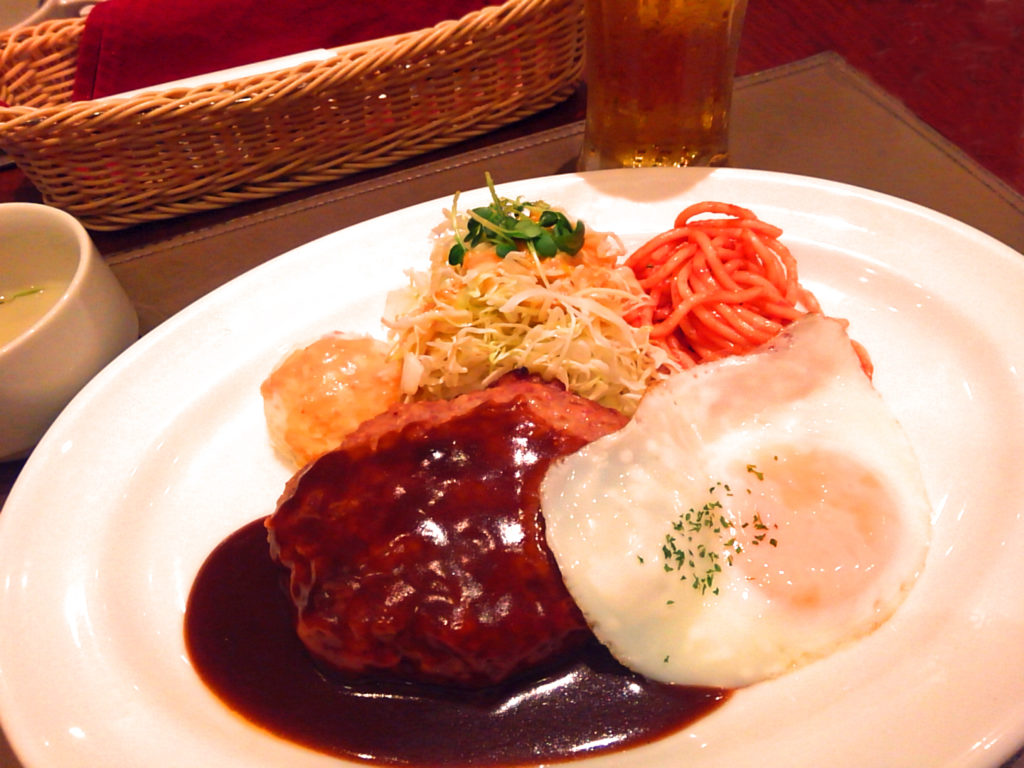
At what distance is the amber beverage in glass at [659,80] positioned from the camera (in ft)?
8.48

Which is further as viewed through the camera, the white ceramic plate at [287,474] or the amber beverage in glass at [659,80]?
the amber beverage in glass at [659,80]

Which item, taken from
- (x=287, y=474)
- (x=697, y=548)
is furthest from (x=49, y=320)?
(x=697, y=548)

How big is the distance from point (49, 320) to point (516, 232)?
1.49m

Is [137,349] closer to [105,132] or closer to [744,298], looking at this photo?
[105,132]

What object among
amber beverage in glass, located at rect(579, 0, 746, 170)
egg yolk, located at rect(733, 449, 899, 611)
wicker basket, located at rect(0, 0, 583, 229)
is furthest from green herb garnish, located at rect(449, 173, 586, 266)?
wicker basket, located at rect(0, 0, 583, 229)

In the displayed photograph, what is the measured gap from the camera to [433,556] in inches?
66.0

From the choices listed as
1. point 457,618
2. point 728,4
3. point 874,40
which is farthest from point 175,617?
point 874,40

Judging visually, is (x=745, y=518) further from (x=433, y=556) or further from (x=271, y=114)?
(x=271, y=114)

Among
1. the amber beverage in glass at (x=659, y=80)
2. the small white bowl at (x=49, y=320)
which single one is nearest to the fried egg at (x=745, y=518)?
the amber beverage in glass at (x=659, y=80)

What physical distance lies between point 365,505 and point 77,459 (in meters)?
1.02

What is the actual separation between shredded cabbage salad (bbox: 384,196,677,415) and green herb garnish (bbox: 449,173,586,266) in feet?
0.08

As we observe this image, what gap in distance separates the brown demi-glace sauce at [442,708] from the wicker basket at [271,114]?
217 centimetres

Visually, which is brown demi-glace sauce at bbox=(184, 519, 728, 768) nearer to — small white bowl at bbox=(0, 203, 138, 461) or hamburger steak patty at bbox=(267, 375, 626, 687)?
hamburger steak patty at bbox=(267, 375, 626, 687)

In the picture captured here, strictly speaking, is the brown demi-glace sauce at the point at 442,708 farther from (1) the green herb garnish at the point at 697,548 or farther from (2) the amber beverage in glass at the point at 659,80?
(2) the amber beverage in glass at the point at 659,80
